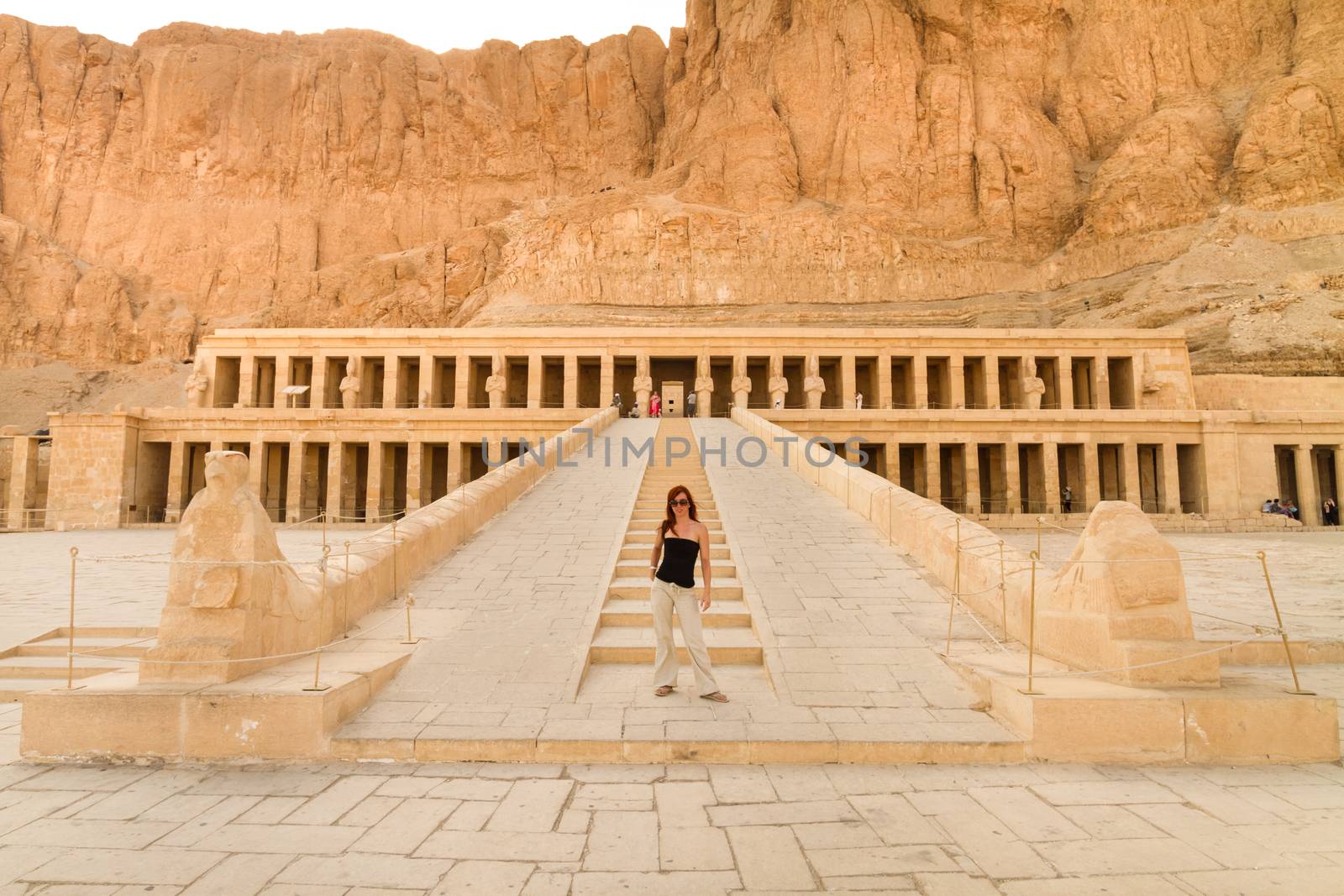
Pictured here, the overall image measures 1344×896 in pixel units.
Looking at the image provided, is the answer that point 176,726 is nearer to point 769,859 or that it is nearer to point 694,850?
point 694,850

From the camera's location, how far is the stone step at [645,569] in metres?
8.21

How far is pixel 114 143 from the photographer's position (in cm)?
5519

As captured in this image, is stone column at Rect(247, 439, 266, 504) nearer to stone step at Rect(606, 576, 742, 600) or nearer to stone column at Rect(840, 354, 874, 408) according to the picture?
stone column at Rect(840, 354, 874, 408)

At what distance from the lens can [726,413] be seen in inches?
1328

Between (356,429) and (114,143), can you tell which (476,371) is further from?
(114,143)

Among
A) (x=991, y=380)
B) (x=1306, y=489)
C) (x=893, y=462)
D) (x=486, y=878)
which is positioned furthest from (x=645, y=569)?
(x=991, y=380)

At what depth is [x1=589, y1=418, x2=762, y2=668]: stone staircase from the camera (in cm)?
632

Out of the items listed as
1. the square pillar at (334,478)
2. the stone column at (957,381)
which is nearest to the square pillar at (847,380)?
the stone column at (957,381)

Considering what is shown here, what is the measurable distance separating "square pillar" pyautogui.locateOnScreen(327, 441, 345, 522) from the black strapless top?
22.7 m

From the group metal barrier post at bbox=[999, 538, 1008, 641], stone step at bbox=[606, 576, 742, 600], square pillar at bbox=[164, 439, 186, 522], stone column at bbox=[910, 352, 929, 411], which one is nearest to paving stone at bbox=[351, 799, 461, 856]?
stone step at bbox=[606, 576, 742, 600]

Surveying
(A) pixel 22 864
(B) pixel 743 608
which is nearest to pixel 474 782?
(A) pixel 22 864

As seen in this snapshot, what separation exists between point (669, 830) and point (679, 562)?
77.8 inches

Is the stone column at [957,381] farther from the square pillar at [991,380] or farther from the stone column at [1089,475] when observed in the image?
the stone column at [1089,475]

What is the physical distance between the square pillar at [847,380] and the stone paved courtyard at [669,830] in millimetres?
26613
